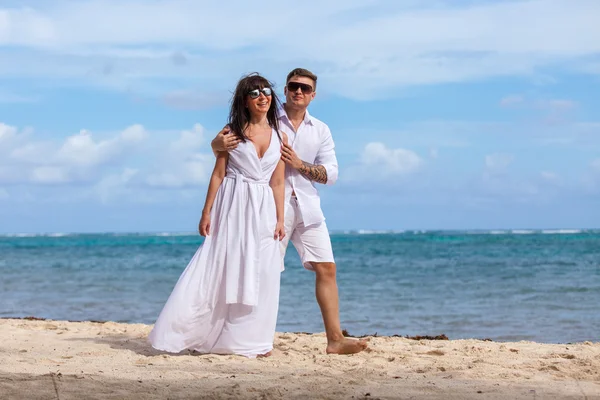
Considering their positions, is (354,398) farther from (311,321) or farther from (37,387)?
(311,321)

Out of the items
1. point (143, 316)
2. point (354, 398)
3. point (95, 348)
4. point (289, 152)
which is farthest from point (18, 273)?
point (354, 398)

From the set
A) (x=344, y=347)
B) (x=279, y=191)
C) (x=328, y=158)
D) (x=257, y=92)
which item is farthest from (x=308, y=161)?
(x=344, y=347)

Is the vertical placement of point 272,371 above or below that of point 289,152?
below

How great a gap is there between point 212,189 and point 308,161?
78 cm

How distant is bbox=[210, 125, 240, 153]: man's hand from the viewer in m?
5.50

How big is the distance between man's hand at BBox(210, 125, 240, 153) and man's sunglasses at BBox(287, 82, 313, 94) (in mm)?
567

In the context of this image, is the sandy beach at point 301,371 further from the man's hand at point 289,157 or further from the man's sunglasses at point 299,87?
the man's sunglasses at point 299,87

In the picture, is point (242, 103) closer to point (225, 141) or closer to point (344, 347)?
point (225, 141)

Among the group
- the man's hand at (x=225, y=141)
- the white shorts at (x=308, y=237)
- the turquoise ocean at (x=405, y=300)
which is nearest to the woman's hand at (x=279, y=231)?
the white shorts at (x=308, y=237)

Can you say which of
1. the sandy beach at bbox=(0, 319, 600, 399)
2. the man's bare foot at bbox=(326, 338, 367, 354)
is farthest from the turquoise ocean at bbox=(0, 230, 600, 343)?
the man's bare foot at bbox=(326, 338, 367, 354)

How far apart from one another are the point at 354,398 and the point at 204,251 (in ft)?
6.46

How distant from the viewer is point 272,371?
196 inches

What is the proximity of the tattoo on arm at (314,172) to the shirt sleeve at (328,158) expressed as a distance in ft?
0.14

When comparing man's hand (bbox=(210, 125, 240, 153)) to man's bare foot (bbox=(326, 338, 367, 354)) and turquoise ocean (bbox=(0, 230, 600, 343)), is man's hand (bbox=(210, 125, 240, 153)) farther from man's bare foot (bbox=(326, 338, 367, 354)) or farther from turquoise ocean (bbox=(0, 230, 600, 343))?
turquoise ocean (bbox=(0, 230, 600, 343))
